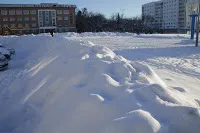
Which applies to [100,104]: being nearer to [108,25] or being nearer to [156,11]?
[108,25]

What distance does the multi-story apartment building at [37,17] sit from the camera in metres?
81.3

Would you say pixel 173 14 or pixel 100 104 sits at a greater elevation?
pixel 173 14

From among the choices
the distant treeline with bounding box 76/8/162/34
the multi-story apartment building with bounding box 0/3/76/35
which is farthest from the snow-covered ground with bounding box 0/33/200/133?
the multi-story apartment building with bounding box 0/3/76/35

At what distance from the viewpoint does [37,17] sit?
82.5 metres

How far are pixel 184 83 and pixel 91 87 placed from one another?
153 inches

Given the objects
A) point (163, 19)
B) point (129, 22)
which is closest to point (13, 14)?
point (129, 22)

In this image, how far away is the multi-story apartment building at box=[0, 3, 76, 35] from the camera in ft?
267

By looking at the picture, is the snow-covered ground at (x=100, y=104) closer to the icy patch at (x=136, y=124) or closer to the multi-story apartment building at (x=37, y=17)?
the icy patch at (x=136, y=124)

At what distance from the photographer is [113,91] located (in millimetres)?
4836

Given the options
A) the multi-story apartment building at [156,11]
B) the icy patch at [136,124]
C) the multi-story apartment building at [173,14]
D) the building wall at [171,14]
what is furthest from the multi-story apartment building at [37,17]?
the icy patch at [136,124]

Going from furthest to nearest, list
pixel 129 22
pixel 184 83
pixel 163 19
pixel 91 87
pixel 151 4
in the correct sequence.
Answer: pixel 151 4, pixel 163 19, pixel 129 22, pixel 184 83, pixel 91 87

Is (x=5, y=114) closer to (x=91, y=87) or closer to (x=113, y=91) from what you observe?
(x=91, y=87)

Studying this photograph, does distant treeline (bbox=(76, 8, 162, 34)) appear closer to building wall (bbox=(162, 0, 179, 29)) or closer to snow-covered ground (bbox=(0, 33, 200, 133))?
building wall (bbox=(162, 0, 179, 29))

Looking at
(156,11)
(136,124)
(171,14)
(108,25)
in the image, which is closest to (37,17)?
(108,25)
